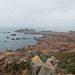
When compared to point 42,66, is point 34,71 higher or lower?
lower

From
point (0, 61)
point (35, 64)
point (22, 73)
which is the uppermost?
point (35, 64)

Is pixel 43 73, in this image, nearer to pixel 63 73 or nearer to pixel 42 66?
pixel 42 66

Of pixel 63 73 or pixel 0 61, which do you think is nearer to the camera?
pixel 63 73

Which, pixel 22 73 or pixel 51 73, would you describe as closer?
pixel 51 73

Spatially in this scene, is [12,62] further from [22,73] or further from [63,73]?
[63,73]

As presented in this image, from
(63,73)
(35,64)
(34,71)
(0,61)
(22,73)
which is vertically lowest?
(0,61)

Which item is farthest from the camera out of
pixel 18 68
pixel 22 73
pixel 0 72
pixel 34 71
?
pixel 0 72

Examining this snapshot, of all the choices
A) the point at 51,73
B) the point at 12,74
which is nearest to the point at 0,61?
the point at 12,74

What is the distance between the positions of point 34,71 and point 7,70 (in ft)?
32.3

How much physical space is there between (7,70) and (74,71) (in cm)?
1390

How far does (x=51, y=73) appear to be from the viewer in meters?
8.84

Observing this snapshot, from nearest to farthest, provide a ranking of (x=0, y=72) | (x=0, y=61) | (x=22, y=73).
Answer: (x=22, y=73)
(x=0, y=72)
(x=0, y=61)

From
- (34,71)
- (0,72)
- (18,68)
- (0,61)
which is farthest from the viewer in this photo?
(0,61)

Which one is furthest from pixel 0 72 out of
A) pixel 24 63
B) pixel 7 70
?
pixel 24 63
